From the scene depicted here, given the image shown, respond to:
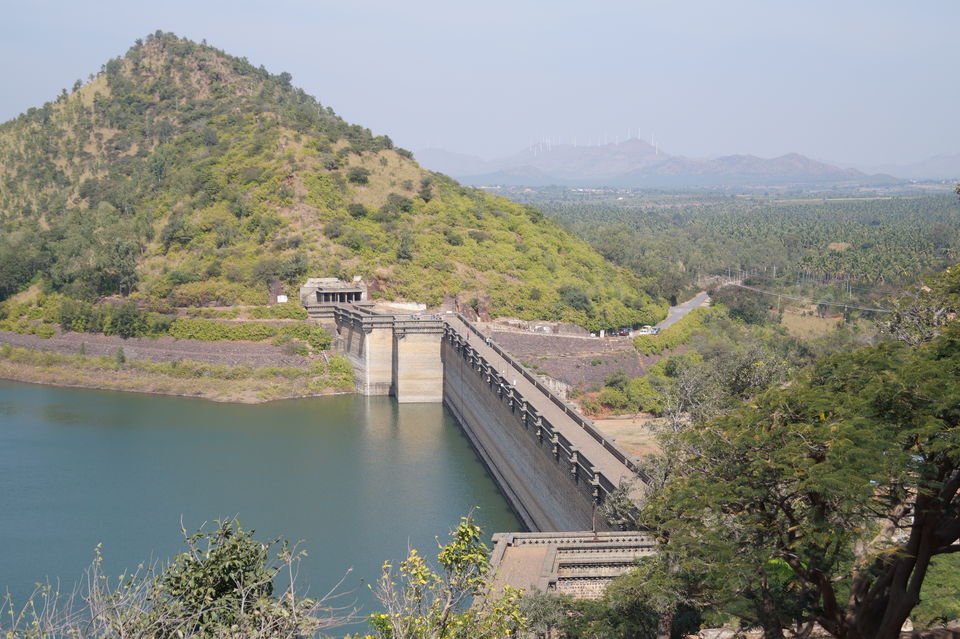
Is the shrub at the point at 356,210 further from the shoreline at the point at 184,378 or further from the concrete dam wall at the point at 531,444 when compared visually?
the concrete dam wall at the point at 531,444

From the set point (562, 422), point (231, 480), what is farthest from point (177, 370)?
point (562, 422)

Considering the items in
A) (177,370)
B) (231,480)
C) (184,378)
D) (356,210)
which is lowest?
(231,480)

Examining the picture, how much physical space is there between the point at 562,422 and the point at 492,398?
658 cm

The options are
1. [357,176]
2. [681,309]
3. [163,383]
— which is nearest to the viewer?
[163,383]

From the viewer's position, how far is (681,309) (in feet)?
255

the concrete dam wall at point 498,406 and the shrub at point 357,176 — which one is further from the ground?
the shrub at point 357,176

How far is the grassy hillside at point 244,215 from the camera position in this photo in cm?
6344

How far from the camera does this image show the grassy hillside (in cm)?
6344

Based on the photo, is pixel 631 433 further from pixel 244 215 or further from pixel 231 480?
pixel 244 215

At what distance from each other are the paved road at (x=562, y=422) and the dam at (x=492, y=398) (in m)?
0.04

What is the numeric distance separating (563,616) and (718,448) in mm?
5325

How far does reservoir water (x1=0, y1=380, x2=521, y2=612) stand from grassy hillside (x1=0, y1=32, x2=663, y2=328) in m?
12.9

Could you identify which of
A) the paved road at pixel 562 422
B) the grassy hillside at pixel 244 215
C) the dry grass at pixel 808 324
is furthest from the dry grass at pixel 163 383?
the dry grass at pixel 808 324

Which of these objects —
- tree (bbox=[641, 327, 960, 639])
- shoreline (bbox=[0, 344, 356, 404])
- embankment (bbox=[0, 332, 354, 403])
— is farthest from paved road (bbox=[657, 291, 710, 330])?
tree (bbox=[641, 327, 960, 639])
